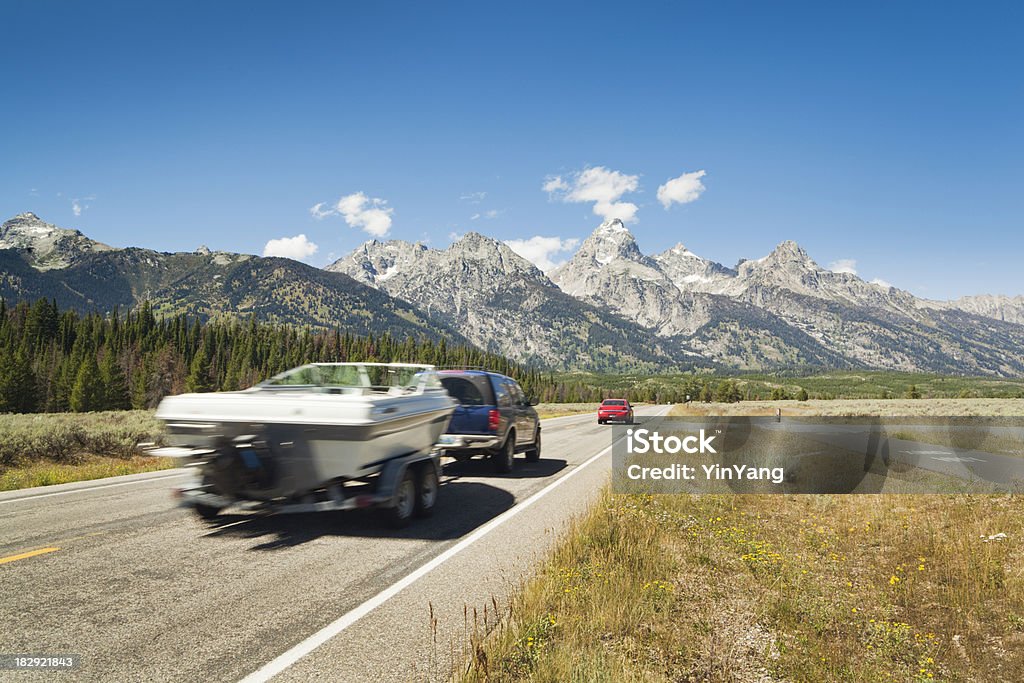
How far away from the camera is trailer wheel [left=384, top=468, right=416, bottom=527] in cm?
783

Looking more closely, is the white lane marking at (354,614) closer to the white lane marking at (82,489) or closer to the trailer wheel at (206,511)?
the trailer wheel at (206,511)

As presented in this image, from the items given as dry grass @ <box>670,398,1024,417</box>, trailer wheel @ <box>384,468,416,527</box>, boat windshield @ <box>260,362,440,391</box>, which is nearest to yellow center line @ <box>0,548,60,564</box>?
boat windshield @ <box>260,362,440,391</box>

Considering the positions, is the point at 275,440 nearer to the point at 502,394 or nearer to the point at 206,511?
the point at 206,511

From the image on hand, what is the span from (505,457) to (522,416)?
59.9 inches

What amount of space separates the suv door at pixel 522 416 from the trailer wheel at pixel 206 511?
7.50 m

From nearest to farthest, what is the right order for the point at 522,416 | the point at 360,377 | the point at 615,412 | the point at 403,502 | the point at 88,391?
the point at 403,502
the point at 360,377
the point at 522,416
the point at 615,412
the point at 88,391

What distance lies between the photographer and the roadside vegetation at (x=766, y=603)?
13.2 feet

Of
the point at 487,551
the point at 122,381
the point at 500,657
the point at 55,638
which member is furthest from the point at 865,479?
the point at 122,381

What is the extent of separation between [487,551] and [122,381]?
292 ft

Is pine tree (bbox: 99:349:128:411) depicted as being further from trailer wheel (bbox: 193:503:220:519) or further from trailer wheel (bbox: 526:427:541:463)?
trailer wheel (bbox: 193:503:220:519)

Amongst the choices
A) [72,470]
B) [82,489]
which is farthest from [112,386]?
[82,489]

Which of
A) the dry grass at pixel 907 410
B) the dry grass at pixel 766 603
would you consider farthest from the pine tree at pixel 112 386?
the dry grass at pixel 766 603

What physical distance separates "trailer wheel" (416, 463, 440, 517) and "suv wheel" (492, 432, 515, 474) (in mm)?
4463

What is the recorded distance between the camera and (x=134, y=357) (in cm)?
10088
